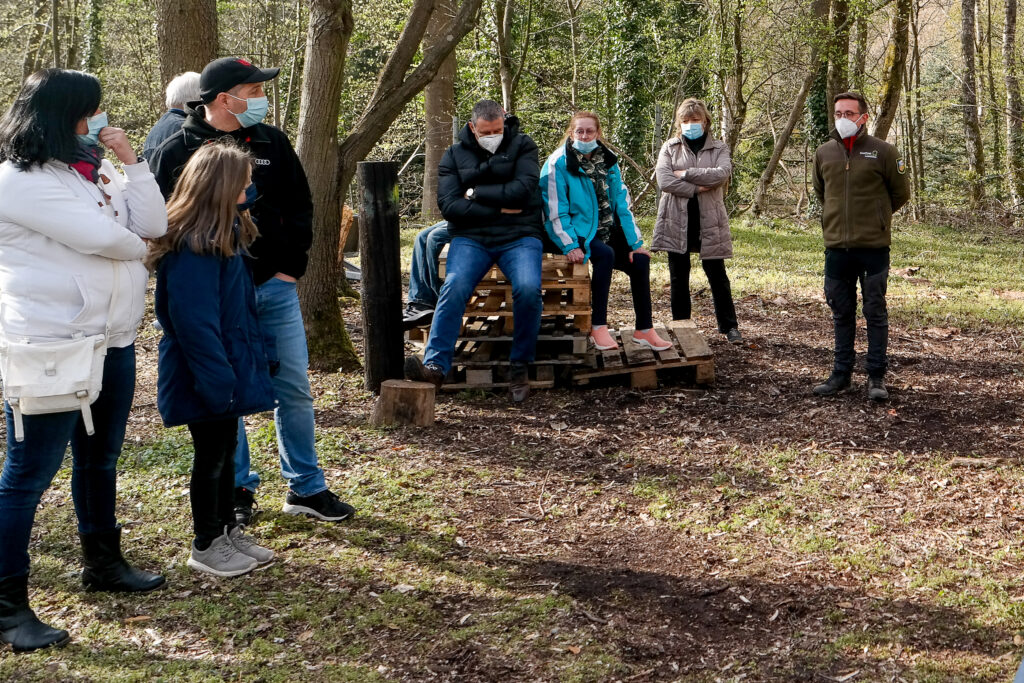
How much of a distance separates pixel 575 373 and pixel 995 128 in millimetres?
16868

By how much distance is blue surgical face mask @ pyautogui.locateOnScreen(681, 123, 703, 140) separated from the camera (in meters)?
8.13

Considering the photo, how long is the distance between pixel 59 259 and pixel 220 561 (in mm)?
1455

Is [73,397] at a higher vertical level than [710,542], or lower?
higher

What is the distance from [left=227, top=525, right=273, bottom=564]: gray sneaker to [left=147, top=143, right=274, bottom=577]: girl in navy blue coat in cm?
34

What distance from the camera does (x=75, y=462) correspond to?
3934 mm

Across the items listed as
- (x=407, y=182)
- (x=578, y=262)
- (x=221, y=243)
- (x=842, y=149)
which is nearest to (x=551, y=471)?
(x=578, y=262)

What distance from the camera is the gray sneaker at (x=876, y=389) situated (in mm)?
6629

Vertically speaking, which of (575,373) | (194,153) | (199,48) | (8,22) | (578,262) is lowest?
(575,373)

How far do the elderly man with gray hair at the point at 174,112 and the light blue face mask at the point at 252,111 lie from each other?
455mm

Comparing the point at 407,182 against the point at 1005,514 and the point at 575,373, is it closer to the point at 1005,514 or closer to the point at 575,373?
the point at 575,373

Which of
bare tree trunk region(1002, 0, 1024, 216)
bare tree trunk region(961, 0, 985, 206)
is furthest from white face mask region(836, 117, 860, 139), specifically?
bare tree trunk region(961, 0, 985, 206)

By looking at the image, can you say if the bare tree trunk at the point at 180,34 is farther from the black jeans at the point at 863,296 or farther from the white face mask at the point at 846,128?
the black jeans at the point at 863,296

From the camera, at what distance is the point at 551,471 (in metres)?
5.61

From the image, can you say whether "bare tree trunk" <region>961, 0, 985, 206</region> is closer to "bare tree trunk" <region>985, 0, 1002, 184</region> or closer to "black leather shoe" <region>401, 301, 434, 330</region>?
"bare tree trunk" <region>985, 0, 1002, 184</region>
